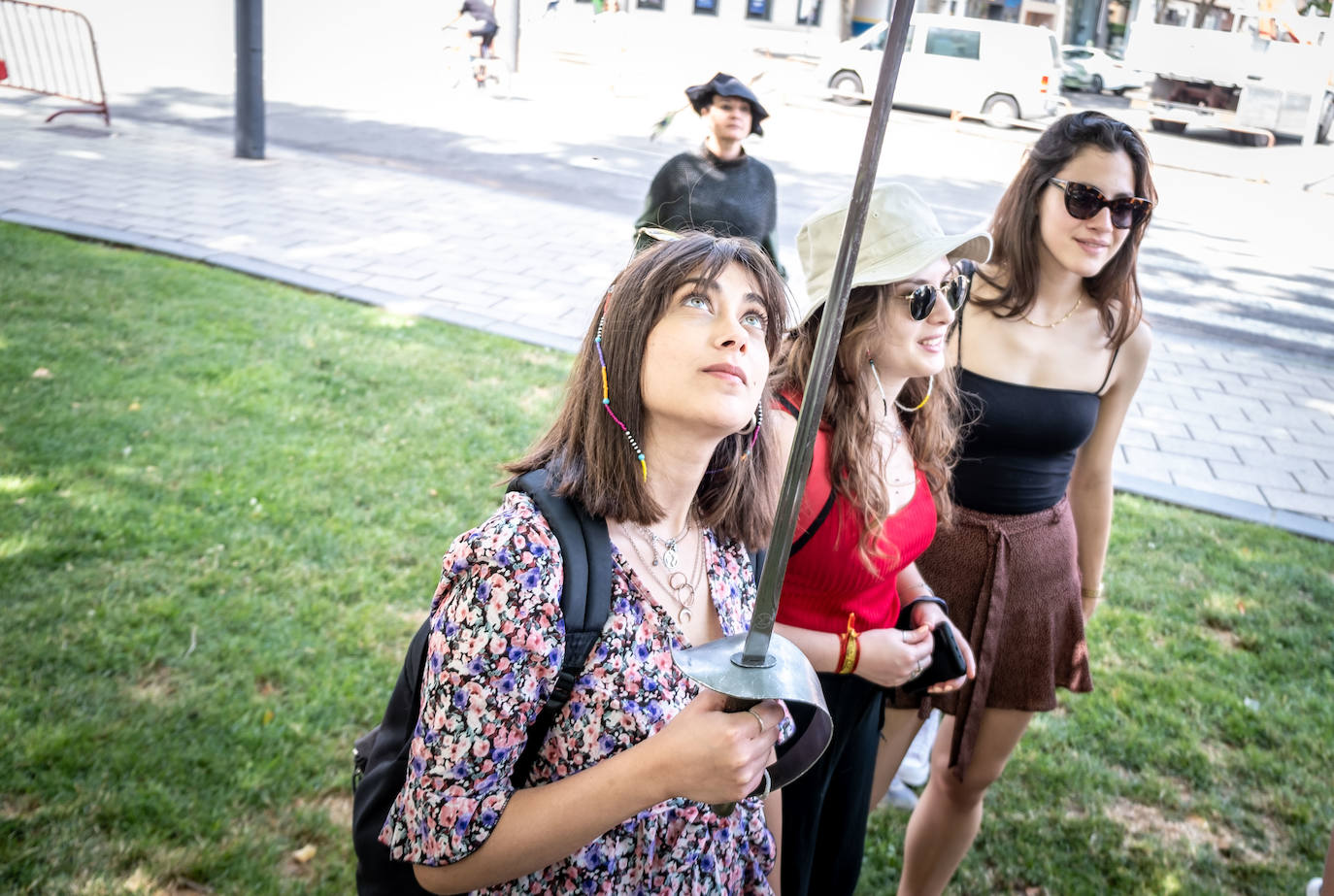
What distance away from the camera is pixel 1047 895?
10.6 feet

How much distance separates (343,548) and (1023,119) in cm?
2031

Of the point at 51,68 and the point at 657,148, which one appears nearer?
the point at 51,68

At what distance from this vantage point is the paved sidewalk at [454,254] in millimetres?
6488

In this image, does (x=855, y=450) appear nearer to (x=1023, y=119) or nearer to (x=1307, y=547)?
(x=1307, y=547)

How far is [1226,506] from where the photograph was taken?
586 centimetres

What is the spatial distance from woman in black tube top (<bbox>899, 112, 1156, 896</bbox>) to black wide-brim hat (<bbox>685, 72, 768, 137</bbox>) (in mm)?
2698

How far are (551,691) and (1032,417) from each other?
173 centimetres

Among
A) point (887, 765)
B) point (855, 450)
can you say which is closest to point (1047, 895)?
point (887, 765)

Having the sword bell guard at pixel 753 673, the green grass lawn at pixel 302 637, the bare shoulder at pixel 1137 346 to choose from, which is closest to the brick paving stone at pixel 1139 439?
the green grass lawn at pixel 302 637

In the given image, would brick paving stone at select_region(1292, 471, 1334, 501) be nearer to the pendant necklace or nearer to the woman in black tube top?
the woman in black tube top

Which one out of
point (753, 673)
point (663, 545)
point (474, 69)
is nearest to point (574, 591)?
point (663, 545)

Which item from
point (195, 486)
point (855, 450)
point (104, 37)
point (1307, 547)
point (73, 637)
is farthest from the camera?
point (104, 37)

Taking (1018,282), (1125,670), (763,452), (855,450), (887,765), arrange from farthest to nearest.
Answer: (1125,670) < (887,765) < (1018,282) < (855,450) < (763,452)

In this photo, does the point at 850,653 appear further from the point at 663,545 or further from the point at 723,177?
the point at 723,177
